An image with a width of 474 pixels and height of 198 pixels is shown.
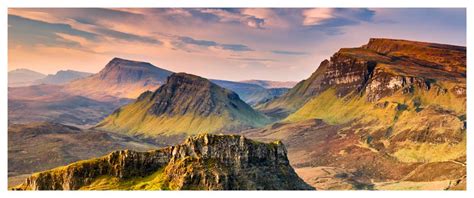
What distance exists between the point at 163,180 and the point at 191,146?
1118cm

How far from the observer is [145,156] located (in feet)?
483

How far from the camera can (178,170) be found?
461 feet

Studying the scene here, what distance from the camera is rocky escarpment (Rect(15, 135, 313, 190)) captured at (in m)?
140

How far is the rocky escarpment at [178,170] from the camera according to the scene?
458 feet

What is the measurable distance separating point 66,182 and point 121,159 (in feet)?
44.1
